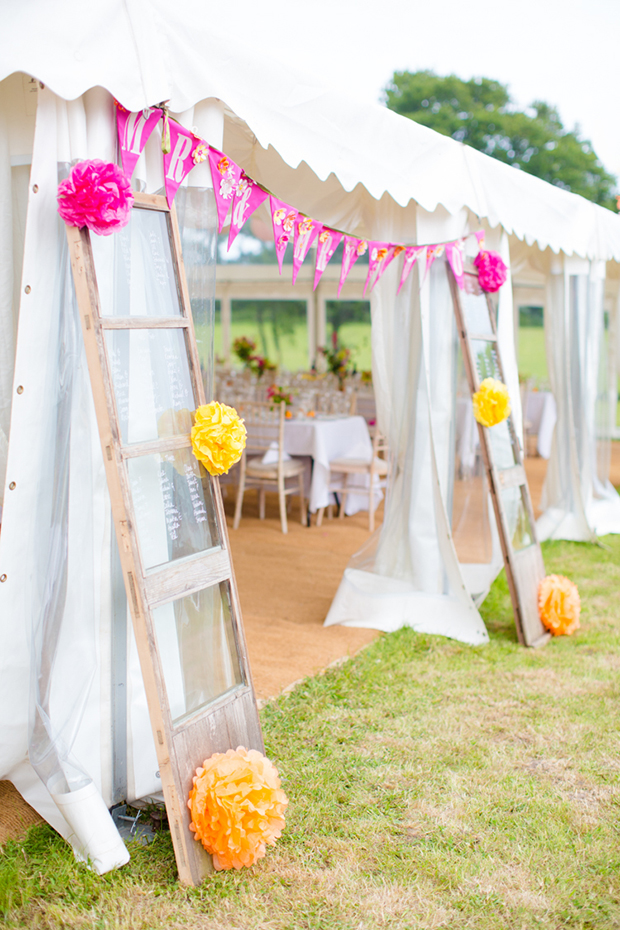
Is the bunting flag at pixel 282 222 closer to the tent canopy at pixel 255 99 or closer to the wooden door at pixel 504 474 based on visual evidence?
the tent canopy at pixel 255 99

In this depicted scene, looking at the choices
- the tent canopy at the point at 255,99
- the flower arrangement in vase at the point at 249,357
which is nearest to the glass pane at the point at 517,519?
the tent canopy at the point at 255,99


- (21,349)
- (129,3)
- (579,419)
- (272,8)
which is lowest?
(579,419)

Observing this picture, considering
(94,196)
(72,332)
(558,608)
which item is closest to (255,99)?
(94,196)

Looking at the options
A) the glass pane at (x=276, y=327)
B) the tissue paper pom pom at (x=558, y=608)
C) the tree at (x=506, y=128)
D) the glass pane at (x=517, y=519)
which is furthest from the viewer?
the tree at (x=506, y=128)

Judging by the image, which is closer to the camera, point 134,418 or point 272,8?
point 134,418

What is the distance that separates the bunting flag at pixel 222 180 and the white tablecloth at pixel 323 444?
354 cm

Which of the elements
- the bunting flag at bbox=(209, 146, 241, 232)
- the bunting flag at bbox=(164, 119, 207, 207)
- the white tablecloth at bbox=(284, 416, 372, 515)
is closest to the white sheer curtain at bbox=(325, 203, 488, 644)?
the bunting flag at bbox=(209, 146, 241, 232)

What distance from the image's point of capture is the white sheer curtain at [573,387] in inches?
213

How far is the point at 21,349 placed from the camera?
205cm

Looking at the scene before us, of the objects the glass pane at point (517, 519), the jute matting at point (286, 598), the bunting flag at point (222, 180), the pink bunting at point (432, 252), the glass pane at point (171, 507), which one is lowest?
the jute matting at point (286, 598)

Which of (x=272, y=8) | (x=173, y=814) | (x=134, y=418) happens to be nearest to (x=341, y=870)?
(x=173, y=814)

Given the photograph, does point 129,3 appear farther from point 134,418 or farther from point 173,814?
point 173,814

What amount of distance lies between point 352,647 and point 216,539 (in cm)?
148

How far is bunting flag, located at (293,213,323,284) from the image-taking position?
9.37 ft
